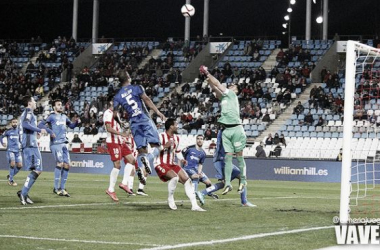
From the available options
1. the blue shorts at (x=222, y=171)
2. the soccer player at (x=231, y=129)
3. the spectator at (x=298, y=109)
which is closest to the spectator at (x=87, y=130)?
the spectator at (x=298, y=109)

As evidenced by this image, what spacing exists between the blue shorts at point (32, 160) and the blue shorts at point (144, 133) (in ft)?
7.20

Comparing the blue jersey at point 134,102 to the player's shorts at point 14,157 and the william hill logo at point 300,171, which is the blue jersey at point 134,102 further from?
the william hill logo at point 300,171

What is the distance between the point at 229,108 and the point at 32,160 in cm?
410

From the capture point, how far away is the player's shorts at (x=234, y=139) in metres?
14.8

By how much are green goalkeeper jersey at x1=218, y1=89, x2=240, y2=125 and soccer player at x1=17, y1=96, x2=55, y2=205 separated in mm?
3830

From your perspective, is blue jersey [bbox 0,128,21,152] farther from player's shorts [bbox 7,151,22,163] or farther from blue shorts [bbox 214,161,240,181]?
blue shorts [bbox 214,161,240,181]

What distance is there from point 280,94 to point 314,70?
3.20m

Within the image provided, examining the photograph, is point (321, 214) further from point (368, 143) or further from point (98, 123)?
point (98, 123)

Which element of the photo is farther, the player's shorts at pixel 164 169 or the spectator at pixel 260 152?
the spectator at pixel 260 152

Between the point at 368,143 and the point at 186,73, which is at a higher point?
the point at 186,73

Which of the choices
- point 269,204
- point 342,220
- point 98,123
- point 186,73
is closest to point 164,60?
point 186,73

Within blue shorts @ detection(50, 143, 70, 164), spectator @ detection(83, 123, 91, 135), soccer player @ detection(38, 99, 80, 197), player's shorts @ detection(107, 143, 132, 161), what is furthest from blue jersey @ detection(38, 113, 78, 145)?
spectator @ detection(83, 123, 91, 135)

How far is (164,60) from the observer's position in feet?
167

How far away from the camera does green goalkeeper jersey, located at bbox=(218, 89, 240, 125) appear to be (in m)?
14.8
